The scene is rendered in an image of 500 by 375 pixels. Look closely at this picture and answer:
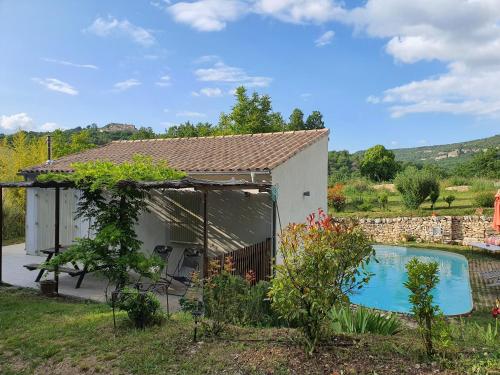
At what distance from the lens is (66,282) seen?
12.6 metres

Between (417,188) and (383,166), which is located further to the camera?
(383,166)

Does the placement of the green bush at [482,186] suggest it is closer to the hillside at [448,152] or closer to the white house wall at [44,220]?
the white house wall at [44,220]

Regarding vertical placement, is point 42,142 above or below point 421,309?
Result: above

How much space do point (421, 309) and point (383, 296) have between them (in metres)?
11.1

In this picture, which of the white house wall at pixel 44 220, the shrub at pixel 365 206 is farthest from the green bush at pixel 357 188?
the white house wall at pixel 44 220

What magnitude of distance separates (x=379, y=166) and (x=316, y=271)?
58544 millimetres

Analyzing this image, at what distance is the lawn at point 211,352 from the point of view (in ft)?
17.4

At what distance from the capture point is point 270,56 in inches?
858

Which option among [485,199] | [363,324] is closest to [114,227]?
[363,324]

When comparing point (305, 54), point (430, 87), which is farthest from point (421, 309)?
point (430, 87)

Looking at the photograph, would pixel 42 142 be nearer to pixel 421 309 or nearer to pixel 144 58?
pixel 144 58

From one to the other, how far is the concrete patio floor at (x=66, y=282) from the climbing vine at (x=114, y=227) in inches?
32.7

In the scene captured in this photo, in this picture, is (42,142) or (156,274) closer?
(156,274)

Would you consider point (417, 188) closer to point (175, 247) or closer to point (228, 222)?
point (228, 222)
